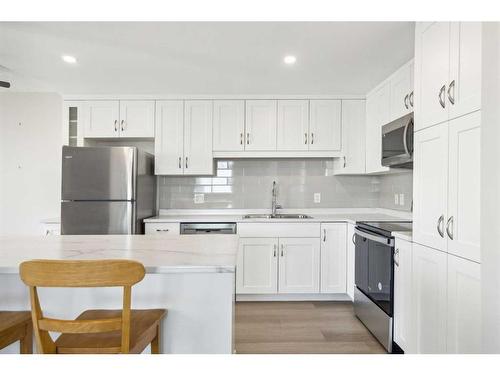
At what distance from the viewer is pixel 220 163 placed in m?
3.80

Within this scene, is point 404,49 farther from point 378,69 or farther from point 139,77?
point 139,77

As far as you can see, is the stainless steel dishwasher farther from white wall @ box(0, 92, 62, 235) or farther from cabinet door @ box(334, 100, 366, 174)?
white wall @ box(0, 92, 62, 235)

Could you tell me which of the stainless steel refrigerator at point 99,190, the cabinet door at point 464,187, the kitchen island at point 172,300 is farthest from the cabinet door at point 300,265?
the kitchen island at point 172,300

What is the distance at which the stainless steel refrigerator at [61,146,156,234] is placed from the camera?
304 cm

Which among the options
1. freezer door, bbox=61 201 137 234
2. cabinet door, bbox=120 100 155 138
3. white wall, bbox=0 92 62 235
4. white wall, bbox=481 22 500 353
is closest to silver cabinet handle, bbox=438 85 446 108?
white wall, bbox=481 22 500 353

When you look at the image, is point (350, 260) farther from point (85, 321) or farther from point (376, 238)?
point (85, 321)

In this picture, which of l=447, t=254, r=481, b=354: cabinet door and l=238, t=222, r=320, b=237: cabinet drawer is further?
l=238, t=222, r=320, b=237: cabinet drawer

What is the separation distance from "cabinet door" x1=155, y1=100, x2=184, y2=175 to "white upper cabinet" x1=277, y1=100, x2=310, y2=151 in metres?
1.07

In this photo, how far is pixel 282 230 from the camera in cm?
325

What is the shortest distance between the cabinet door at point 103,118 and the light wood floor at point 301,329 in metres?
2.28

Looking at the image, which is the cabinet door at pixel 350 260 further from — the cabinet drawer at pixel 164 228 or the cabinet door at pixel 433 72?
the cabinet drawer at pixel 164 228
